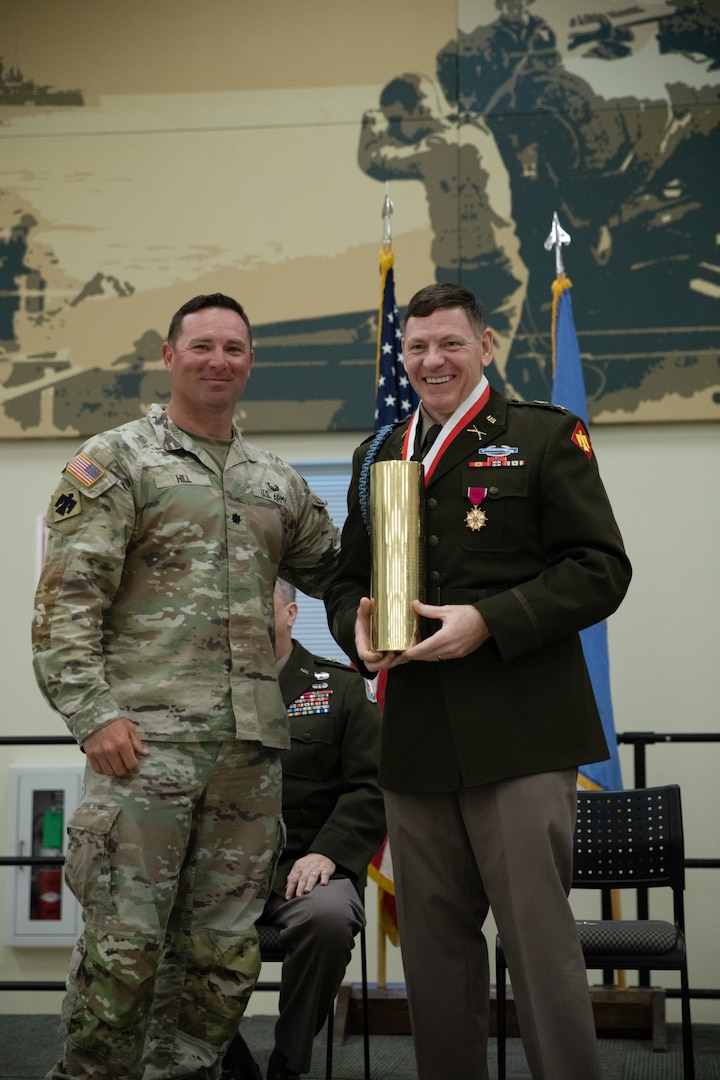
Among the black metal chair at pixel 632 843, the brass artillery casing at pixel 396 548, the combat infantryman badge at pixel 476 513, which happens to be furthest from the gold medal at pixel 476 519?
the black metal chair at pixel 632 843

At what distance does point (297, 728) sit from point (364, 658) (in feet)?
3.33

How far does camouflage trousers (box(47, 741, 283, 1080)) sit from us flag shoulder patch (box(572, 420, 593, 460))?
0.92 meters

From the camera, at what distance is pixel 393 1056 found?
3664mm

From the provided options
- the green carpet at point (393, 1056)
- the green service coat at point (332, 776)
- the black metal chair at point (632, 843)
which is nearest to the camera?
the green service coat at point (332, 776)

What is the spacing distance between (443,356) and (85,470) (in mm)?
784

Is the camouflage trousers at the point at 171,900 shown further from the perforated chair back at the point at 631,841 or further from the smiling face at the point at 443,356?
the perforated chair back at the point at 631,841

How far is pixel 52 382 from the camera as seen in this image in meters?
4.85

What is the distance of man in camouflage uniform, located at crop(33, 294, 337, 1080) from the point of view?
2.31 metres

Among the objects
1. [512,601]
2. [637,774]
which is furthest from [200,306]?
[637,774]

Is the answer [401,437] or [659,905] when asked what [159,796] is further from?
[659,905]

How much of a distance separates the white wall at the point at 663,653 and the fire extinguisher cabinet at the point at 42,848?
0.07 meters

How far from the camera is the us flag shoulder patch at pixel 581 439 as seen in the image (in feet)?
7.48

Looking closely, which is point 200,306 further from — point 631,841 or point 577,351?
point 577,351

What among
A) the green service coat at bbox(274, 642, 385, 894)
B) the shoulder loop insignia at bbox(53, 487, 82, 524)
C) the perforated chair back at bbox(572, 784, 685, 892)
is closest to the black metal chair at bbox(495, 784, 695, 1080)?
the perforated chair back at bbox(572, 784, 685, 892)
